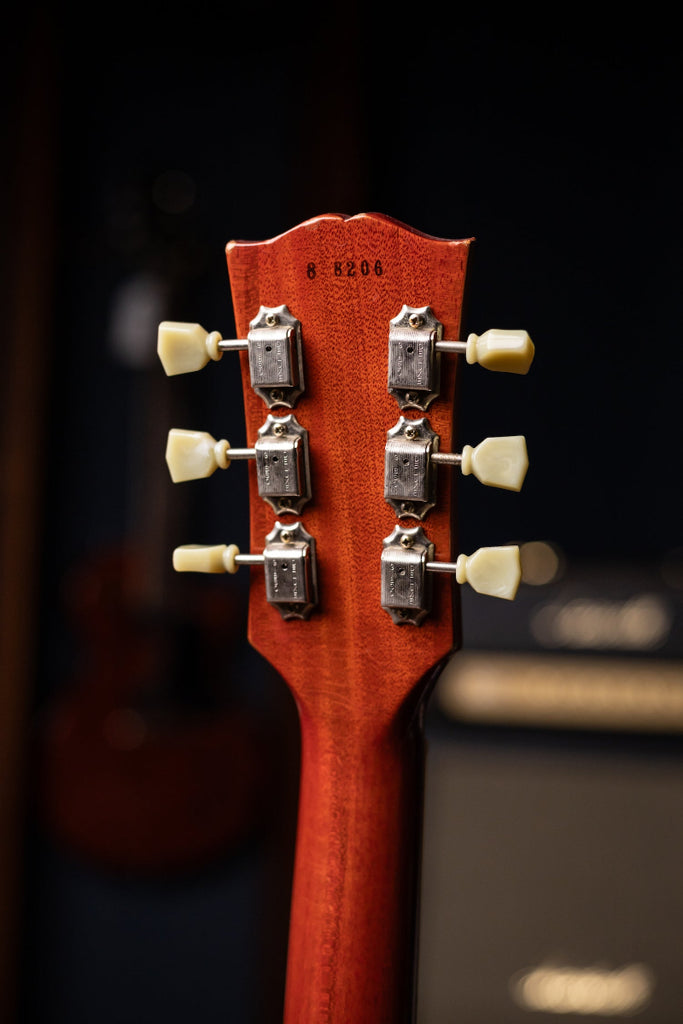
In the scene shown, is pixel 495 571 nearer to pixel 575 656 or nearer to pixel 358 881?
pixel 358 881

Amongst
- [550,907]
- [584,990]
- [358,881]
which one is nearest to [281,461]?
[358,881]

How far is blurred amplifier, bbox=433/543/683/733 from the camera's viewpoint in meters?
0.99

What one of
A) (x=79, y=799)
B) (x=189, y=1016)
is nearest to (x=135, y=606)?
(x=79, y=799)

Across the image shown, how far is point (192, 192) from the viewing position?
1.48 metres

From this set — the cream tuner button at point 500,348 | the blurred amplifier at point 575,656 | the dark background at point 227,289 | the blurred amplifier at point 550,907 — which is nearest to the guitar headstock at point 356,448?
the cream tuner button at point 500,348

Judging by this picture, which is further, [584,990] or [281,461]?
[584,990]

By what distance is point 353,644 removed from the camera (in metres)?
0.46

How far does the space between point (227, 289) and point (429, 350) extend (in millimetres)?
1111

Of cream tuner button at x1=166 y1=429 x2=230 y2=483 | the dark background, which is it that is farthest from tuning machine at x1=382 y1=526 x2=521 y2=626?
the dark background

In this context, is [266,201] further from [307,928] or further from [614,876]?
[307,928]

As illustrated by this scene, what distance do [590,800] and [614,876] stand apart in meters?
0.09

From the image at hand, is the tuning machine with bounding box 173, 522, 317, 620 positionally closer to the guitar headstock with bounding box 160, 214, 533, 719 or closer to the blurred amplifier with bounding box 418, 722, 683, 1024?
the guitar headstock with bounding box 160, 214, 533, 719

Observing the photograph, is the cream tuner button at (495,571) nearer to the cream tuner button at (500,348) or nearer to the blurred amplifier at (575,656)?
the cream tuner button at (500,348)

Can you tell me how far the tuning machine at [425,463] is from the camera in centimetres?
42
